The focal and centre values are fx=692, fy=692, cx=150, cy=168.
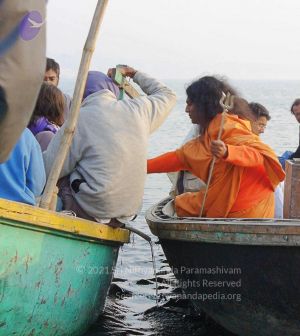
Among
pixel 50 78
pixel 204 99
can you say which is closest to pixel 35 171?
pixel 204 99

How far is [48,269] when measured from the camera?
153 inches

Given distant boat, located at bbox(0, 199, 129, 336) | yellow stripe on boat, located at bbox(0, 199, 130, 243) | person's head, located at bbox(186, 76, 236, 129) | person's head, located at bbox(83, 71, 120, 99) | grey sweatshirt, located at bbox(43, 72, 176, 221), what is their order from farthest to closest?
1. person's head, located at bbox(83, 71, 120, 99)
2. person's head, located at bbox(186, 76, 236, 129)
3. grey sweatshirt, located at bbox(43, 72, 176, 221)
4. distant boat, located at bbox(0, 199, 129, 336)
5. yellow stripe on boat, located at bbox(0, 199, 130, 243)

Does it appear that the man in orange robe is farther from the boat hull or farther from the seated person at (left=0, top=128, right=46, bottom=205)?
the seated person at (left=0, top=128, right=46, bottom=205)

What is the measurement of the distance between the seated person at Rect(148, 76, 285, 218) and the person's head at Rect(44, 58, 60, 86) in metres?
1.53

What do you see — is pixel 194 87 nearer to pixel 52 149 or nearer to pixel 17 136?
Result: pixel 52 149

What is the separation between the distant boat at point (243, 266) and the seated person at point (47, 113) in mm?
974

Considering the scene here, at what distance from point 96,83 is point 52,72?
3.65 feet

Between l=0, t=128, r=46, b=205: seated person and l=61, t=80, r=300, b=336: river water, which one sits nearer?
l=0, t=128, r=46, b=205: seated person

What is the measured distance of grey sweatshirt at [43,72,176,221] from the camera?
4539 millimetres

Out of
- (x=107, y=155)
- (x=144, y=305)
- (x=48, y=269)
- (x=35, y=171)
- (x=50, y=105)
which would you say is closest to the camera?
(x=48, y=269)

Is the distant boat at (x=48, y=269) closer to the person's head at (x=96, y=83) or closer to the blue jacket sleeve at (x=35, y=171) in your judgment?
the blue jacket sleeve at (x=35, y=171)

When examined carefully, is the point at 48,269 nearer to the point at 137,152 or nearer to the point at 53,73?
the point at 137,152

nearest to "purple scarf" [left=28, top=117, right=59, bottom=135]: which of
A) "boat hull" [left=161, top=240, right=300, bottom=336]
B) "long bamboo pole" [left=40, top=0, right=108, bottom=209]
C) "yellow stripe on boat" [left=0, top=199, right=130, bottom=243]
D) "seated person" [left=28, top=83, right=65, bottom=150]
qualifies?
"seated person" [left=28, top=83, right=65, bottom=150]

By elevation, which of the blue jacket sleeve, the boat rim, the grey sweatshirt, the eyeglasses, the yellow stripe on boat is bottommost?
the yellow stripe on boat
